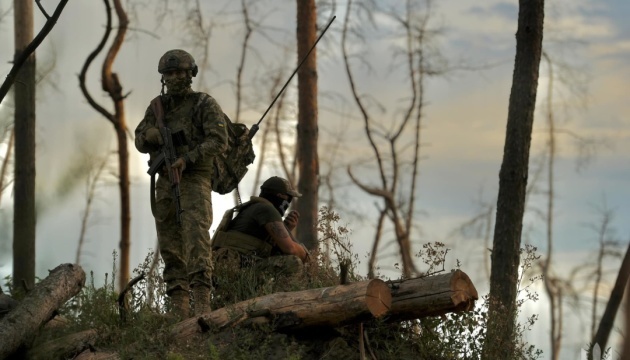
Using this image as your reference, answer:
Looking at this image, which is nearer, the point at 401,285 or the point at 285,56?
the point at 401,285

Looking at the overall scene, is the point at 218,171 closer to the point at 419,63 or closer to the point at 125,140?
the point at 125,140

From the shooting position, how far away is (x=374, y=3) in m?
22.1

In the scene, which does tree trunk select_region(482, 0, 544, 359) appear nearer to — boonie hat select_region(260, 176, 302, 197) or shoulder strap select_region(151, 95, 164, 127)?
boonie hat select_region(260, 176, 302, 197)

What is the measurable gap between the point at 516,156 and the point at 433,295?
4.44 meters

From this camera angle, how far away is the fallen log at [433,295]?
9141 mm

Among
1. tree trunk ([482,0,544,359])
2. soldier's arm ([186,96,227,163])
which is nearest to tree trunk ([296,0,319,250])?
tree trunk ([482,0,544,359])

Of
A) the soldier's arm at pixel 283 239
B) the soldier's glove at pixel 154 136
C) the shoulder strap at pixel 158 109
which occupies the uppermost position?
the shoulder strap at pixel 158 109

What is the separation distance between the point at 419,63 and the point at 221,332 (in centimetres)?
1482

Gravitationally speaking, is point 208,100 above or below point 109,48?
below

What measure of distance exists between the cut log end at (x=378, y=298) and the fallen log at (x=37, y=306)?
3599 millimetres

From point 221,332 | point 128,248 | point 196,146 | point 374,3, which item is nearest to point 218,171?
point 196,146

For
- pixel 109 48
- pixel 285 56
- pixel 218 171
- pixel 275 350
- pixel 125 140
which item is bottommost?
pixel 275 350

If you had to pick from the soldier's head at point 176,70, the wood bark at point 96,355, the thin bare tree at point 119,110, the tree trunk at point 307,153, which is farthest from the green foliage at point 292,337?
the thin bare tree at point 119,110

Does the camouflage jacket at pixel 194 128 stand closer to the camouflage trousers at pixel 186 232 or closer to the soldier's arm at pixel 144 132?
the soldier's arm at pixel 144 132
